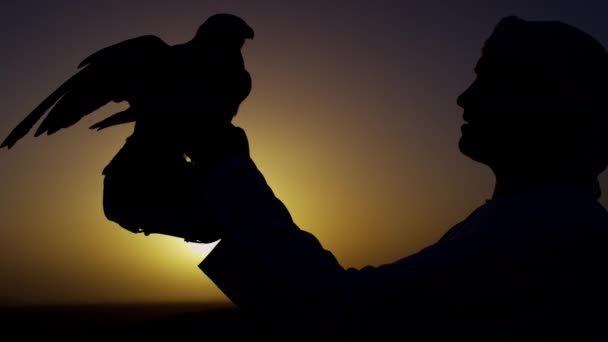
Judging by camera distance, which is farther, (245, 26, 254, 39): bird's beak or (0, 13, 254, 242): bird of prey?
(245, 26, 254, 39): bird's beak

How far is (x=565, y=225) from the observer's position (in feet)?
5.59

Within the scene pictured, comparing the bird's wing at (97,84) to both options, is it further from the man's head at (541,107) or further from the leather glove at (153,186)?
the man's head at (541,107)

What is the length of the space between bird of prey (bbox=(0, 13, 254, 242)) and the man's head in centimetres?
87

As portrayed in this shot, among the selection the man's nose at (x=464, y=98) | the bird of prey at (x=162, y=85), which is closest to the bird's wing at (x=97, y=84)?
the bird of prey at (x=162, y=85)

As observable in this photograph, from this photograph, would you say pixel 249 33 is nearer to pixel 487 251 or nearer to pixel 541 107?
pixel 487 251

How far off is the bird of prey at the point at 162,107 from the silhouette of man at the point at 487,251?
0.10 metres

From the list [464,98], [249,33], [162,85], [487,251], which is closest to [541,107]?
[464,98]

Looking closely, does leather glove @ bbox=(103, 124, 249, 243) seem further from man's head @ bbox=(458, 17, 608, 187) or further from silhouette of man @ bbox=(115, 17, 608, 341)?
man's head @ bbox=(458, 17, 608, 187)

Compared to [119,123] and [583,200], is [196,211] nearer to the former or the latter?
[119,123]

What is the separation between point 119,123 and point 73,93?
7.1 inches

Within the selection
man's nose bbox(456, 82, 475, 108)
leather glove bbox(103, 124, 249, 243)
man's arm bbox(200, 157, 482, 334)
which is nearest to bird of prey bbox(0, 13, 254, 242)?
leather glove bbox(103, 124, 249, 243)

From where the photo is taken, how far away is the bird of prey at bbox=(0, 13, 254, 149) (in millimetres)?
1391

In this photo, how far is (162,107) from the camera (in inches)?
54.1

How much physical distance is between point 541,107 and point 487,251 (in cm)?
59
